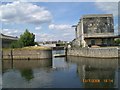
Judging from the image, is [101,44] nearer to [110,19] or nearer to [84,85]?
[110,19]

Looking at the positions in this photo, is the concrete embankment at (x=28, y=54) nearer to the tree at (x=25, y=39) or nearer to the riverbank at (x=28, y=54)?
the riverbank at (x=28, y=54)

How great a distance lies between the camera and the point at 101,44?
70.6m

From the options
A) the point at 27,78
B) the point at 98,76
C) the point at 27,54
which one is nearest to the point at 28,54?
the point at 27,54

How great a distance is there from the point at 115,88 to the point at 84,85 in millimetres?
3132

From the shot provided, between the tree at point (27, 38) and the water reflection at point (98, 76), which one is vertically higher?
the tree at point (27, 38)

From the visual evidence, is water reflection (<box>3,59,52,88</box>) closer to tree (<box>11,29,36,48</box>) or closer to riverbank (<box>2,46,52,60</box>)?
riverbank (<box>2,46,52,60</box>)

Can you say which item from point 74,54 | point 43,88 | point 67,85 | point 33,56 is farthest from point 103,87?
point 74,54

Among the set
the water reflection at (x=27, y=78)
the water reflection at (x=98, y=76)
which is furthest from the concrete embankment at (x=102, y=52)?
the water reflection at (x=27, y=78)

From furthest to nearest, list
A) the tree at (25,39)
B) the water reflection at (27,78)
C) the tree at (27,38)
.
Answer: the tree at (27,38), the tree at (25,39), the water reflection at (27,78)

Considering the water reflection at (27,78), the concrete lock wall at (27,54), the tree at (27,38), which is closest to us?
the water reflection at (27,78)

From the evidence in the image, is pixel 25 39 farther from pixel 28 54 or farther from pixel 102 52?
pixel 102 52

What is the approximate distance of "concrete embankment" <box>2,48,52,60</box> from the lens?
54.0m

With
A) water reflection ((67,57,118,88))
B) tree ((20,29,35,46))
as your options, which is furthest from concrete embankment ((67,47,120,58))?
tree ((20,29,35,46))

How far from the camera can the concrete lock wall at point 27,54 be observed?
53969 mm
